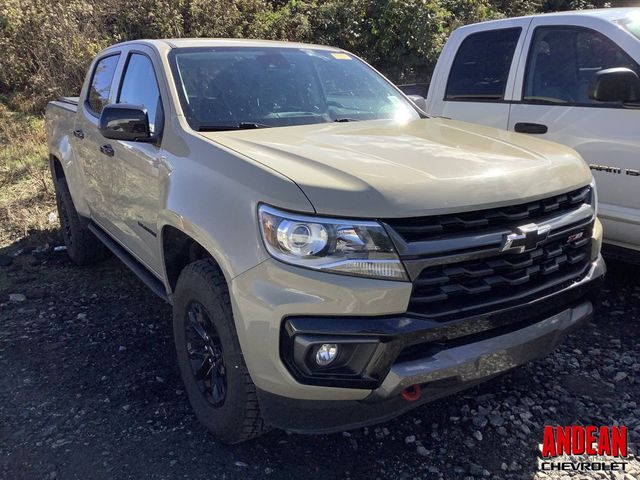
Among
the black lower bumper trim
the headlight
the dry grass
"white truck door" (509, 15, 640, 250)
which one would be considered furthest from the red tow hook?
the dry grass

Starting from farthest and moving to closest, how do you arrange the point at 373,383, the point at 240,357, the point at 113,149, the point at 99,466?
the point at 113,149 → the point at 99,466 → the point at 240,357 → the point at 373,383

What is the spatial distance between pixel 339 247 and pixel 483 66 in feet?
10.8

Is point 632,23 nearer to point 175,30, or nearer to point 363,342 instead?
point 363,342

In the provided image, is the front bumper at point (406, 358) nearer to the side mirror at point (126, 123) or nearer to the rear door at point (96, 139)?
the side mirror at point (126, 123)

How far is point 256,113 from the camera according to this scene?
3.18m

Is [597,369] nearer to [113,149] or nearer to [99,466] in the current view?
[99,466]

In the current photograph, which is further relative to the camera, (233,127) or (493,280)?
(233,127)

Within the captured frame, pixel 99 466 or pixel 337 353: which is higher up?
pixel 337 353

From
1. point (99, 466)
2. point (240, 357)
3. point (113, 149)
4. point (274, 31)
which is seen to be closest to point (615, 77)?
point (240, 357)

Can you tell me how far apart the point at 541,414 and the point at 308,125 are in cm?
194

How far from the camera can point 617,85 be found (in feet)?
11.7

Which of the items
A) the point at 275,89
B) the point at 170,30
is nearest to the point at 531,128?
the point at 275,89

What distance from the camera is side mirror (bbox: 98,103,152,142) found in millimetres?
2941

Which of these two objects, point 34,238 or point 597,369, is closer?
point 597,369
